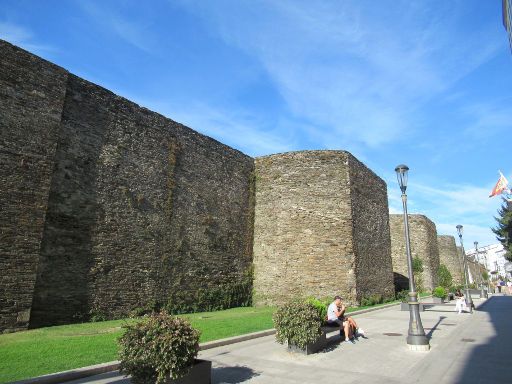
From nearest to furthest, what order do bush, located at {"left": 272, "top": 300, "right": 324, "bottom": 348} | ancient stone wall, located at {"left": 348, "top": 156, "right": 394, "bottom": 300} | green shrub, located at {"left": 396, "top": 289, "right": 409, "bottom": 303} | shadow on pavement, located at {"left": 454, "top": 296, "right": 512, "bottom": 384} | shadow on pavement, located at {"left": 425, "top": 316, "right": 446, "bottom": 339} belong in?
1. shadow on pavement, located at {"left": 454, "top": 296, "right": 512, "bottom": 384}
2. bush, located at {"left": 272, "top": 300, "right": 324, "bottom": 348}
3. shadow on pavement, located at {"left": 425, "top": 316, "right": 446, "bottom": 339}
4. ancient stone wall, located at {"left": 348, "top": 156, "right": 394, "bottom": 300}
5. green shrub, located at {"left": 396, "top": 289, "right": 409, "bottom": 303}

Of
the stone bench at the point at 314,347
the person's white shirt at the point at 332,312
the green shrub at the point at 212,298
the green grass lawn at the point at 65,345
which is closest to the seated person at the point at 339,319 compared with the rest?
the person's white shirt at the point at 332,312

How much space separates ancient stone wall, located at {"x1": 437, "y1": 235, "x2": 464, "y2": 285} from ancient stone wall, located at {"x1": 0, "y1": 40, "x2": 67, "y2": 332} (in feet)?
152

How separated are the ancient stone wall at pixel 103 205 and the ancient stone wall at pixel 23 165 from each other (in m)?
0.03

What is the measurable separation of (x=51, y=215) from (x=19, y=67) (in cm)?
443

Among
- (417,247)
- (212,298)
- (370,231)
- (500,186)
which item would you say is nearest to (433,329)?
(212,298)

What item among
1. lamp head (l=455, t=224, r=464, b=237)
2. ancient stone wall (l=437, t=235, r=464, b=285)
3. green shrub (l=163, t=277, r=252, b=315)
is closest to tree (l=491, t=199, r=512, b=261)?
ancient stone wall (l=437, t=235, r=464, b=285)

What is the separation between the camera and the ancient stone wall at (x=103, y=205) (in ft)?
34.6

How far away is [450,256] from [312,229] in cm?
3638

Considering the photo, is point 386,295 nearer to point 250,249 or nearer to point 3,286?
point 250,249

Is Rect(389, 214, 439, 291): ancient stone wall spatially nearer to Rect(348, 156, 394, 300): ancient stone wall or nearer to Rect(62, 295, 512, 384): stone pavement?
Rect(348, 156, 394, 300): ancient stone wall

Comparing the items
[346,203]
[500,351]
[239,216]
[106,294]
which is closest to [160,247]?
[106,294]

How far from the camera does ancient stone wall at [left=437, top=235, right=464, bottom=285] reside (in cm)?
4637

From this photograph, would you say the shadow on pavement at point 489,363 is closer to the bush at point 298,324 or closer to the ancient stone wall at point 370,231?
the bush at point 298,324

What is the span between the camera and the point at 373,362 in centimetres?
738
